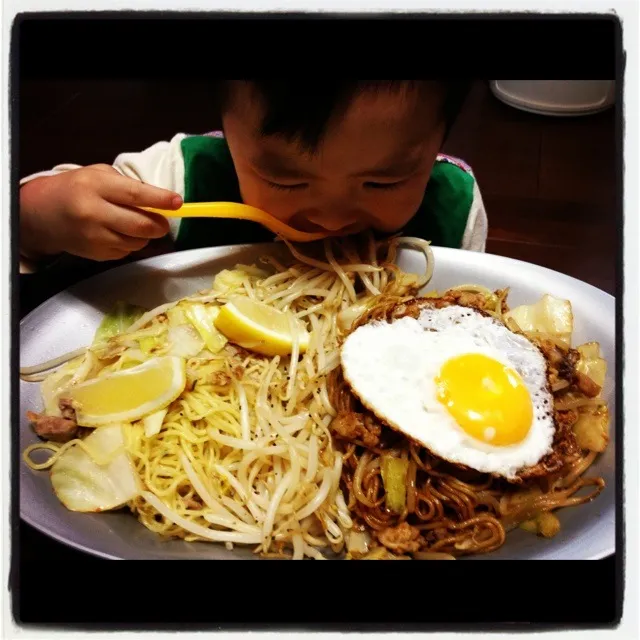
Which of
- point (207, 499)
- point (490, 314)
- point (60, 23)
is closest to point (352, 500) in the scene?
point (207, 499)

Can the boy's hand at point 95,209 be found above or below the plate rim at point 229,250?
above

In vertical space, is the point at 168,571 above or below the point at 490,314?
below

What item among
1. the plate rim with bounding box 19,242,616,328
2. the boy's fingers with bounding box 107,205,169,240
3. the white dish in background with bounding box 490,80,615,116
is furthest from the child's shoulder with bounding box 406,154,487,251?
the boy's fingers with bounding box 107,205,169,240

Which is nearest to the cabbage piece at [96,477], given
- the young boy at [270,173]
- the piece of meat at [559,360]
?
the young boy at [270,173]

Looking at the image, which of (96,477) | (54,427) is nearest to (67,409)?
(54,427)

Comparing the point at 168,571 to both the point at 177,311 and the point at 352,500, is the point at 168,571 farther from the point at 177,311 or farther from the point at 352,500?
the point at 177,311

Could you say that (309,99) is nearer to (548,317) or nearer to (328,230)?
(328,230)

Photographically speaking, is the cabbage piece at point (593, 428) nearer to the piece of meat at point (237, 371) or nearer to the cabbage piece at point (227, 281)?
the piece of meat at point (237, 371)
